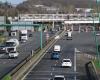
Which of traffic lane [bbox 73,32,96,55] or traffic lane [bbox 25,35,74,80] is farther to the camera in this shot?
traffic lane [bbox 73,32,96,55]

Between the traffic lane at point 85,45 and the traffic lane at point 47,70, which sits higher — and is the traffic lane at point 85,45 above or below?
above

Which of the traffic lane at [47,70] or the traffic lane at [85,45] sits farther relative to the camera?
the traffic lane at [85,45]

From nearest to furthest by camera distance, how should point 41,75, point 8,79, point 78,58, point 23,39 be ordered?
point 8,79, point 41,75, point 78,58, point 23,39

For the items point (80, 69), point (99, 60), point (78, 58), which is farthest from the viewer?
point (78, 58)

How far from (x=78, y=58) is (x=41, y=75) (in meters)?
16.8

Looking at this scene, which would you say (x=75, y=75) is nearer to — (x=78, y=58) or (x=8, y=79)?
(x=8, y=79)

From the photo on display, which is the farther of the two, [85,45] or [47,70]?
[85,45]

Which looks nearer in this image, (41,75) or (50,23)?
(41,75)

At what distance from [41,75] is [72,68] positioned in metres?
6.49

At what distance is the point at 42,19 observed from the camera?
5571 inches

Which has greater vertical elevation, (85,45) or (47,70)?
(85,45)

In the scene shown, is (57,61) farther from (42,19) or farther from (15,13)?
(15,13)

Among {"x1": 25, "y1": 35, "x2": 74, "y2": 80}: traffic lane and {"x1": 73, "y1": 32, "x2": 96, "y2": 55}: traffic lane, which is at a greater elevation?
{"x1": 73, "y1": 32, "x2": 96, "y2": 55}: traffic lane

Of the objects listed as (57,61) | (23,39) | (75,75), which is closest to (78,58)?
(57,61)
